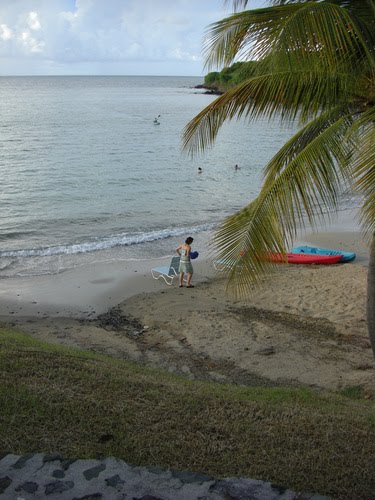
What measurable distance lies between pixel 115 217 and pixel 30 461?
19.2 metres

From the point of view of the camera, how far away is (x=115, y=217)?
23.1 m

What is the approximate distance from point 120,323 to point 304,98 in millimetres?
6799

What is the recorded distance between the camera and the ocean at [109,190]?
730 inches

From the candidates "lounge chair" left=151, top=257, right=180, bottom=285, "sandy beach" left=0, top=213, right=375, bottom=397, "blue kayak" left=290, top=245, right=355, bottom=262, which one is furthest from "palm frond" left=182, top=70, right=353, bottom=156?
"blue kayak" left=290, top=245, right=355, bottom=262

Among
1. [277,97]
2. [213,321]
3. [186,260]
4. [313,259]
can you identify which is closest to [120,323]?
[213,321]

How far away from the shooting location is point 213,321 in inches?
435

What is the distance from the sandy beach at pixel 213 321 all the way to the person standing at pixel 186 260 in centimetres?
37

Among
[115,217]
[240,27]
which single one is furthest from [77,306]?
[115,217]

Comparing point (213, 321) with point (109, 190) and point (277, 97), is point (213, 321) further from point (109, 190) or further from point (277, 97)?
point (109, 190)

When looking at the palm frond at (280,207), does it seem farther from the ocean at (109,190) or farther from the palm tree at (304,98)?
the ocean at (109,190)

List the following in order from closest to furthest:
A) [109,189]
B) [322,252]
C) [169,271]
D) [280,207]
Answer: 1. [280,207]
2. [169,271]
3. [322,252]
4. [109,189]

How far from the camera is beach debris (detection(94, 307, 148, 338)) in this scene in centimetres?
1094

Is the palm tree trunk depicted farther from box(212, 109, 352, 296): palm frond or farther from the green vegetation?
the green vegetation

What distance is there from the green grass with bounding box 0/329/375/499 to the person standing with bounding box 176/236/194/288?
745 cm
